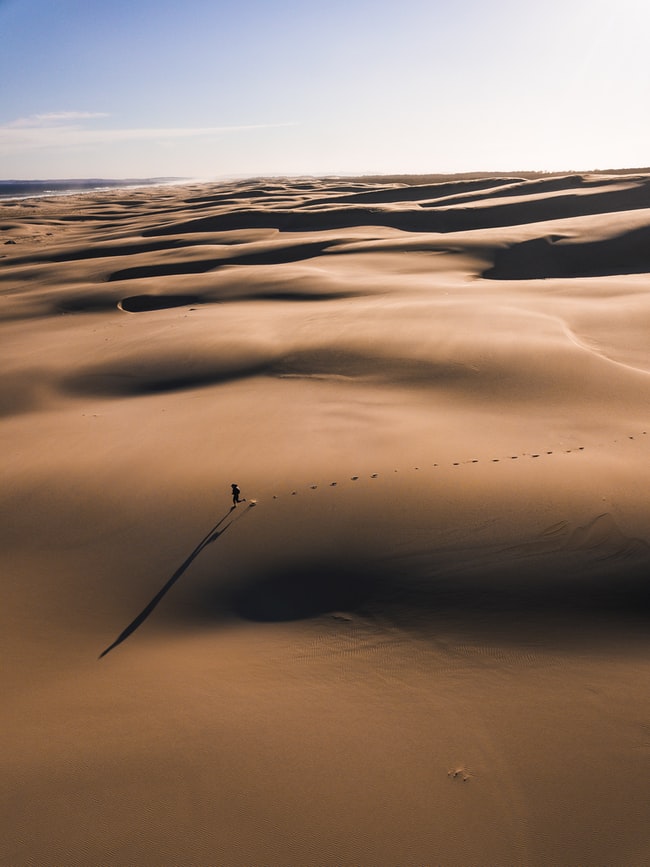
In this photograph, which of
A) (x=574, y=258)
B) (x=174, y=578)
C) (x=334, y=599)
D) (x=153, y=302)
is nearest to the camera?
(x=334, y=599)

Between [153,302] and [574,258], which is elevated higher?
[574,258]

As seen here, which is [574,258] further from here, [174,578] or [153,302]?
[174,578]

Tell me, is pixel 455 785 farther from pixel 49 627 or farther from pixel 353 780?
pixel 49 627

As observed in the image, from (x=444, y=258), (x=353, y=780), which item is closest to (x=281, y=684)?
(x=353, y=780)

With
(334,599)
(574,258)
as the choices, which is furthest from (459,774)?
(574,258)

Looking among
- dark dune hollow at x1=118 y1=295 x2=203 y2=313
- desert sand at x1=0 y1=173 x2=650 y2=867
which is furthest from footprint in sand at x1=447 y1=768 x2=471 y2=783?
dark dune hollow at x1=118 y1=295 x2=203 y2=313

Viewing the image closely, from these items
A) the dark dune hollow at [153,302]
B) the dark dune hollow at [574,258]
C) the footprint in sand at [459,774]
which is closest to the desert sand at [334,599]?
the footprint in sand at [459,774]

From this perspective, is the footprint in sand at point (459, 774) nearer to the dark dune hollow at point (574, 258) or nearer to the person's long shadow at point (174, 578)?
the person's long shadow at point (174, 578)
